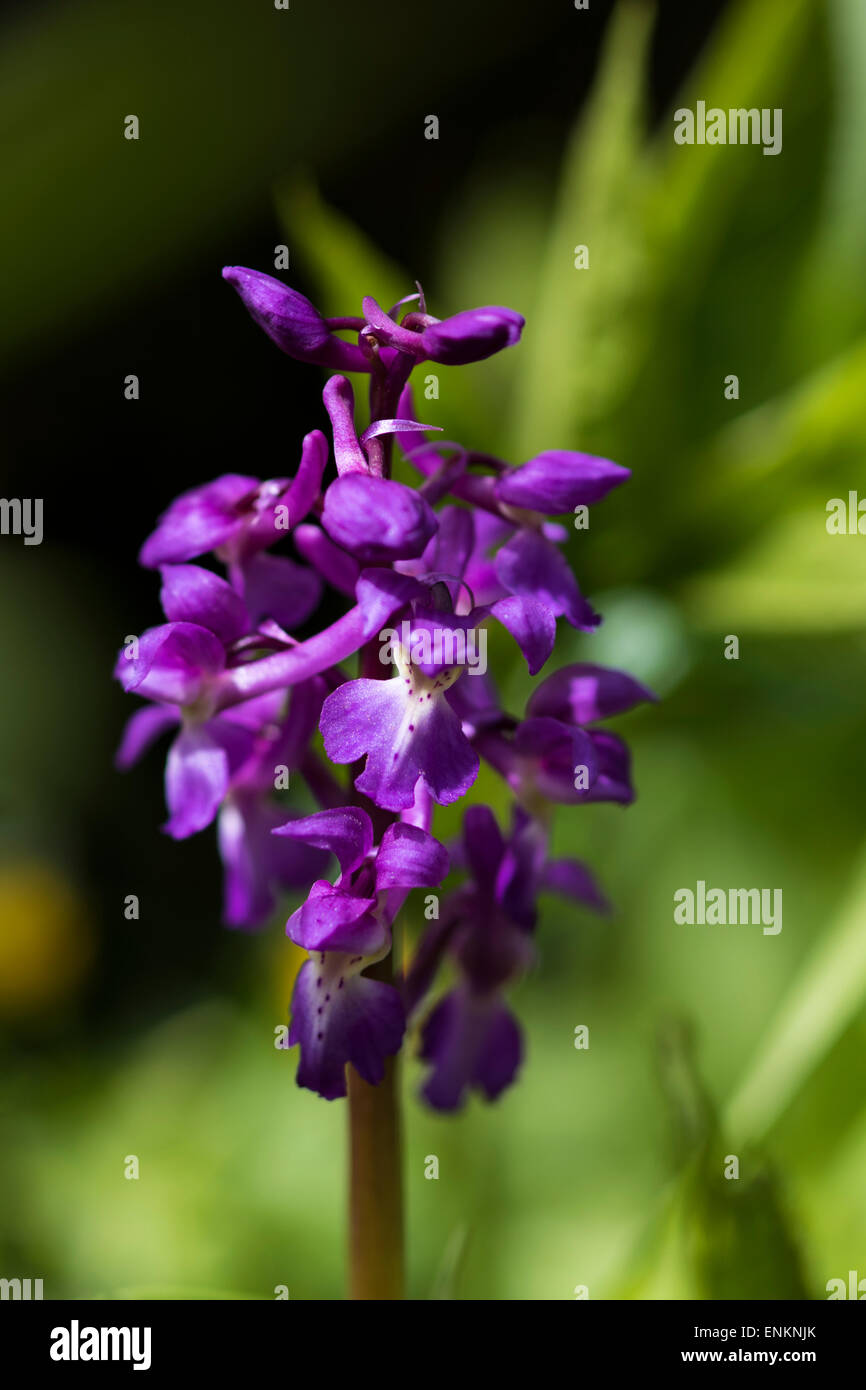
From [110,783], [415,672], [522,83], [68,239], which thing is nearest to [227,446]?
[68,239]

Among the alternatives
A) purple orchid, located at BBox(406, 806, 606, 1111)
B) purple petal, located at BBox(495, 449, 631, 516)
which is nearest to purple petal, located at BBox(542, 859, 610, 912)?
purple orchid, located at BBox(406, 806, 606, 1111)

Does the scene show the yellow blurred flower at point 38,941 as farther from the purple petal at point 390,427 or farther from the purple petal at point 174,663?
the purple petal at point 390,427

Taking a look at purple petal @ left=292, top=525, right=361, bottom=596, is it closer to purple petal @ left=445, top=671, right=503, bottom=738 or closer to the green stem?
purple petal @ left=445, top=671, right=503, bottom=738

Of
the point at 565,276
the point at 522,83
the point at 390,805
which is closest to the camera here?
the point at 390,805

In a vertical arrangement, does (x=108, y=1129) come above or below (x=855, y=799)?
below

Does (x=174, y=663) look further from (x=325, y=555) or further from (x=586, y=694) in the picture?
(x=586, y=694)
